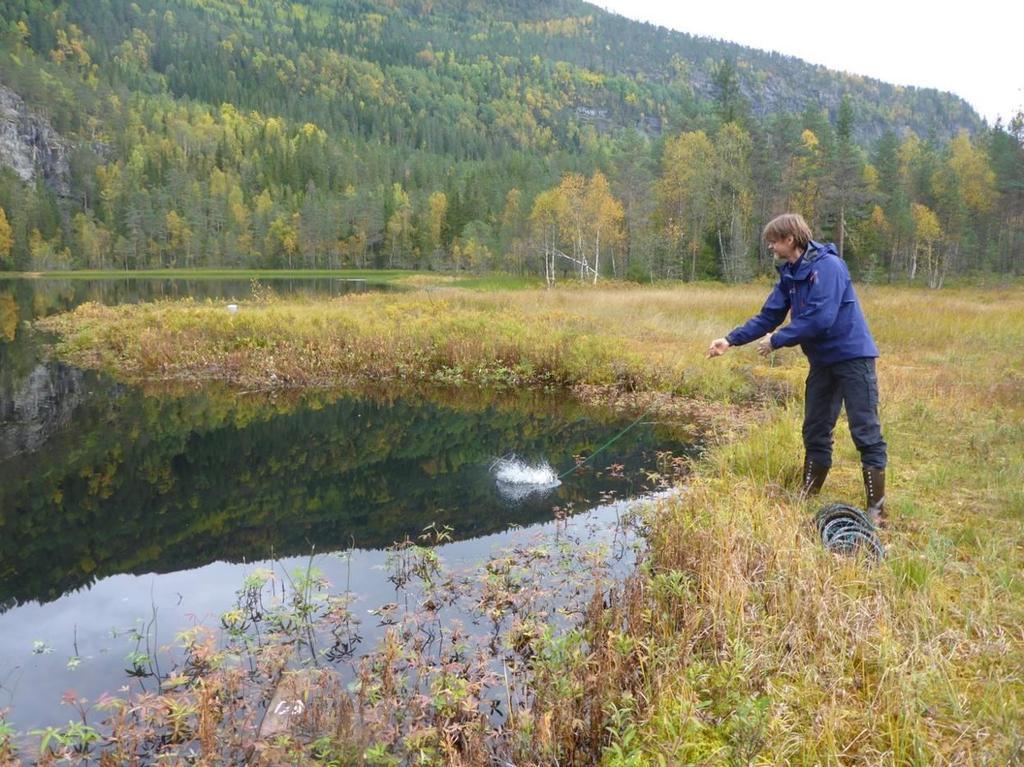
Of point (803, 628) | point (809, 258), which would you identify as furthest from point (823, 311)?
point (803, 628)

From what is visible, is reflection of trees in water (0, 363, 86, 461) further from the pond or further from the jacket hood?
the jacket hood

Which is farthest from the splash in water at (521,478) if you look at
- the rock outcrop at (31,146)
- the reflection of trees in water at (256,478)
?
the rock outcrop at (31,146)

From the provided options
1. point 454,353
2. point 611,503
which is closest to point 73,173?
point 454,353

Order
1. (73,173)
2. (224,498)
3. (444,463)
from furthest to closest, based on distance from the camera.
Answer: (73,173)
(444,463)
(224,498)

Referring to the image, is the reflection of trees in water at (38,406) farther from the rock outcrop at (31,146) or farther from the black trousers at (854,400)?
the rock outcrop at (31,146)

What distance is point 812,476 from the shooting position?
5809mm

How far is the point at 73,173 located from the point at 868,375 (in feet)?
450

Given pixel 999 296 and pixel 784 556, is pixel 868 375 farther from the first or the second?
pixel 999 296

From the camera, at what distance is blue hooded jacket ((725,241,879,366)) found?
4.84 m

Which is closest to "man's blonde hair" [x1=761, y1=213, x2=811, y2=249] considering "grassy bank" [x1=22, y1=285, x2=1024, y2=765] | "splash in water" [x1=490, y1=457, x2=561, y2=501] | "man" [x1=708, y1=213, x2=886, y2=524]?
"man" [x1=708, y1=213, x2=886, y2=524]

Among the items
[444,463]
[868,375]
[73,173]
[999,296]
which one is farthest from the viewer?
[73,173]

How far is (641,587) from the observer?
434 cm

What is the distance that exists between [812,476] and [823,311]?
1.72 meters

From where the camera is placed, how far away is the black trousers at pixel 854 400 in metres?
4.96
